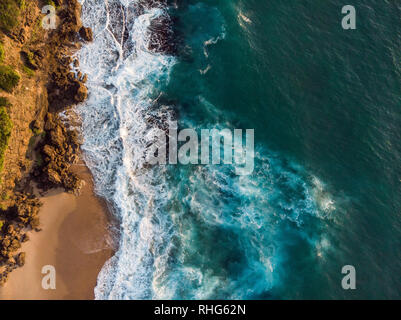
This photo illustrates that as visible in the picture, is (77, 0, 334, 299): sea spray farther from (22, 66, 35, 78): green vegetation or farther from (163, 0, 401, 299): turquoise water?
(22, 66, 35, 78): green vegetation

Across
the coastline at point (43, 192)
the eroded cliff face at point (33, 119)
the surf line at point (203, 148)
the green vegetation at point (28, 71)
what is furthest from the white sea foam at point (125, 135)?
the green vegetation at point (28, 71)

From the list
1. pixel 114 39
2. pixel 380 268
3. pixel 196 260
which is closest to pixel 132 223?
pixel 196 260

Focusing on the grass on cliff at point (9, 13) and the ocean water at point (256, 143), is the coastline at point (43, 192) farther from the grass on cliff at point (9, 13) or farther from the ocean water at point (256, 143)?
the ocean water at point (256, 143)

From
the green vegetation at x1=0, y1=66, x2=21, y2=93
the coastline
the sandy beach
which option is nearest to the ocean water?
the sandy beach

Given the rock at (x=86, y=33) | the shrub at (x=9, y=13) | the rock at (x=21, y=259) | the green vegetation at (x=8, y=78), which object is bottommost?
the rock at (x=21, y=259)

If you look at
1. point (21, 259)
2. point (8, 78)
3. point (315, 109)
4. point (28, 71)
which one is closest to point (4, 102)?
point (8, 78)
